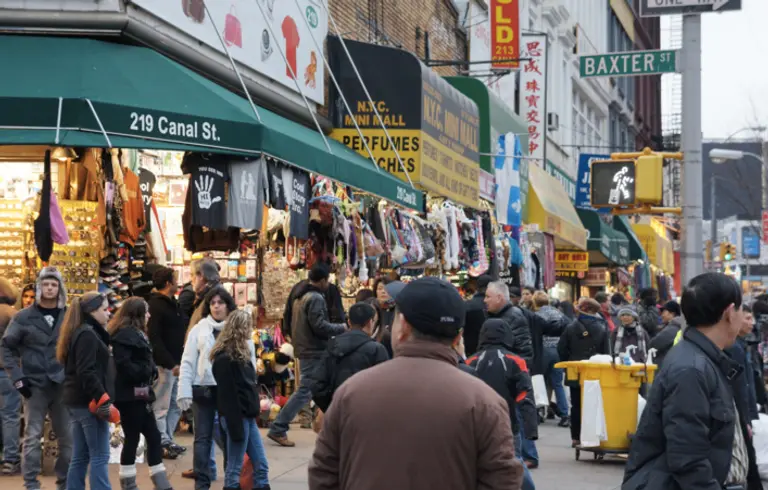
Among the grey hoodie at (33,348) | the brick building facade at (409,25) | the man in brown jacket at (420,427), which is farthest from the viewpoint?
the brick building facade at (409,25)

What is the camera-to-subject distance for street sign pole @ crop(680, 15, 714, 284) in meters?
11.4

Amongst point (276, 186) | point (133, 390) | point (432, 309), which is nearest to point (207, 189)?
point (276, 186)

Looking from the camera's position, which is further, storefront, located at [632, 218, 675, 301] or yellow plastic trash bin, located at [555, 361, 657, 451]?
storefront, located at [632, 218, 675, 301]

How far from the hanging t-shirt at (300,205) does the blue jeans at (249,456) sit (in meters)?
3.53

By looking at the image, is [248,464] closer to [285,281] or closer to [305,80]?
[285,281]

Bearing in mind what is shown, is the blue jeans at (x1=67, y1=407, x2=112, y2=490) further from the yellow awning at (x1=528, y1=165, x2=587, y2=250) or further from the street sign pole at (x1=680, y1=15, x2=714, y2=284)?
the yellow awning at (x1=528, y1=165, x2=587, y2=250)

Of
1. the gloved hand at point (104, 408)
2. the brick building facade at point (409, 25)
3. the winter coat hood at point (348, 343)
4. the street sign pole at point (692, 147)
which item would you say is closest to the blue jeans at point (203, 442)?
the gloved hand at point (104, 408)

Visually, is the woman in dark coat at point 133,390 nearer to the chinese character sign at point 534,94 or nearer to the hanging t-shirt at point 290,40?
the hanging t-shirt at point 290,40

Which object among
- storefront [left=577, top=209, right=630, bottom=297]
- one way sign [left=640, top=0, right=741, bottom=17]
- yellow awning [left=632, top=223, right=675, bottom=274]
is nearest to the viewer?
one way sign [left=640, top=0, right=741, bottom=17]

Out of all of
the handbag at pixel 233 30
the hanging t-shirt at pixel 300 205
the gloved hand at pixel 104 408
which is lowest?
the gloved hand at pixel 104 408

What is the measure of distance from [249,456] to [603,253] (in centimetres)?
2658

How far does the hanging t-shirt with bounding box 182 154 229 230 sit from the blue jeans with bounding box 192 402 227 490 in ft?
6.59

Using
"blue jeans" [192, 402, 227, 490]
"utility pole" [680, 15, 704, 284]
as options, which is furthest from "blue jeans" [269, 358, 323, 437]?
"utility pole" [680, 15, 704, 284]

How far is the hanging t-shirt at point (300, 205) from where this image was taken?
538 inches
